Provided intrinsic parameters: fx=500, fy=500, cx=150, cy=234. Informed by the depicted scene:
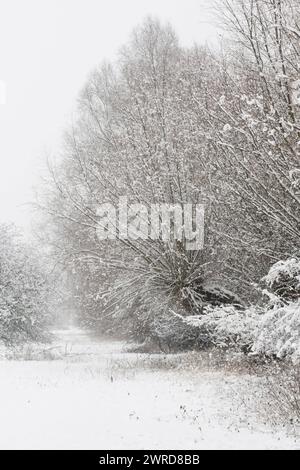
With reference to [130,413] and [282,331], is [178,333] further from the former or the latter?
[282,331]

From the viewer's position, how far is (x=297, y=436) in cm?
726

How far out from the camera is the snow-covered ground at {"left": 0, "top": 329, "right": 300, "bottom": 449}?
7.19 meters

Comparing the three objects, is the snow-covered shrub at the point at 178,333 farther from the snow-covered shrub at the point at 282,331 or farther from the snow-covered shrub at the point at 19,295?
the snow-covered shrub at the point at 282,331

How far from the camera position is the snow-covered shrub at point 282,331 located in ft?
Answer: 24.0

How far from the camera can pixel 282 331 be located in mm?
7727

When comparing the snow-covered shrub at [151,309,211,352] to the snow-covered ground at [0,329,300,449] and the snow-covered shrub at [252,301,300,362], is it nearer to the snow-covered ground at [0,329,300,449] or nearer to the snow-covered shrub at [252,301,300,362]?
the snow-covered ground at [0,329,300,449]

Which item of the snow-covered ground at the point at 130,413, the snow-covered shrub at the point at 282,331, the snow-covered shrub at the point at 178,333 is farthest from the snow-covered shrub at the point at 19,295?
the snow-covered shrub at the point at 282,331

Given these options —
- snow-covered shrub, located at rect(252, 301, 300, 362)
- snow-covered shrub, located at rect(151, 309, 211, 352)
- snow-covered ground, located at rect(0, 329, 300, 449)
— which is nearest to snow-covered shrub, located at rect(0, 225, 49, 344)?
snow-covered shrub, located at rect(151, 309, 211, 352)

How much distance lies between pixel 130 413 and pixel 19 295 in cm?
1718

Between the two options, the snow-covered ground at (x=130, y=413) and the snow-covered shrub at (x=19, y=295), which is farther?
the snow-covered shrub at (x=19, y=295)

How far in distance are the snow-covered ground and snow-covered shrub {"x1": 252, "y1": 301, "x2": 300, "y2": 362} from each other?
1.23m

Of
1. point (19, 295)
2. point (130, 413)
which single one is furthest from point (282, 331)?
point (19, 295)

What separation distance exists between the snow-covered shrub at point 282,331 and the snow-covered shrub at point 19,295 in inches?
696
